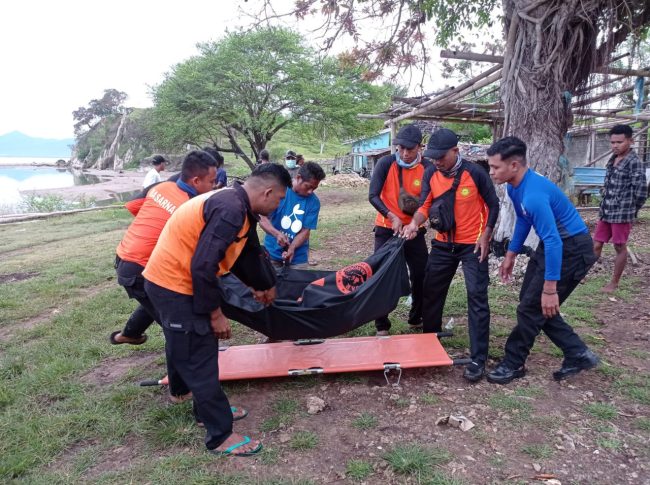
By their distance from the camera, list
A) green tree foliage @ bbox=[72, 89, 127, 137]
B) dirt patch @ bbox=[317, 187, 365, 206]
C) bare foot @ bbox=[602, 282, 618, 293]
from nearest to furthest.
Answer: bare foot @ bbox=[602, 282, 618, 293] < dirt patch @ bbox=[317, 187, 365, 206] < green tree foliage @ bbox=[72, 89, 127, 137]

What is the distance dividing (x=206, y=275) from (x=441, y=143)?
1.97 metres

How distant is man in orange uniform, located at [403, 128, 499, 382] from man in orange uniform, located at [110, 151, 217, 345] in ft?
5.38

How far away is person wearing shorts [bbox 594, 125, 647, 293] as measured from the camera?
15.4 ft

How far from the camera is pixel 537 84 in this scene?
5.11 m

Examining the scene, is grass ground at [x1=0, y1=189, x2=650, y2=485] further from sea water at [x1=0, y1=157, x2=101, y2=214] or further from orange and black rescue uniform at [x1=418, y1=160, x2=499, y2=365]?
sea water at [x1=0, y1=157, x2=101, y2=214]

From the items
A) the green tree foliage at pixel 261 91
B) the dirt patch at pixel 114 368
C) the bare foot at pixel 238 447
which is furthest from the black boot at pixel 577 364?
the green tree foliage at pixel 261 91

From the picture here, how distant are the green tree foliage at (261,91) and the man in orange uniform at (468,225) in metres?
16.9

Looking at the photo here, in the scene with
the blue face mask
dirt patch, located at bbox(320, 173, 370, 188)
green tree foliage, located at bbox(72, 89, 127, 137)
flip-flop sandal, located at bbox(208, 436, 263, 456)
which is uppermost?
green tree foliage, located at bbox(72, 89, 127, 137)

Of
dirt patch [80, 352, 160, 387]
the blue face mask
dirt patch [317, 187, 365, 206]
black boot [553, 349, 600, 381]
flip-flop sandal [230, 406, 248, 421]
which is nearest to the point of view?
flip-flop sandal [230, 406, 248, 421]

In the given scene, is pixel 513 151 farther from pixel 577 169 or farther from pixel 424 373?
pixel 577 169

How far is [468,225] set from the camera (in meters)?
3.29

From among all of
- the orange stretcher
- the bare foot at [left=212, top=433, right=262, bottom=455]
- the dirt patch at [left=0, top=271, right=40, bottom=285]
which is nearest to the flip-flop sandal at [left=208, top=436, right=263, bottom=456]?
the bare foot at [left=212, top=433, right=262, bottom=455]

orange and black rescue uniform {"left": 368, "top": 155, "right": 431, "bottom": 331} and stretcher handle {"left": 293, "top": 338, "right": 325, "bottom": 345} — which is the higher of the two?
orange and black rescue uniform {"left": 368, "top": 155, "right": 431, "bottom": 331}

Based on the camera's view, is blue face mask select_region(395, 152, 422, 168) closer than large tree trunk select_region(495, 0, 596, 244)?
Yes
